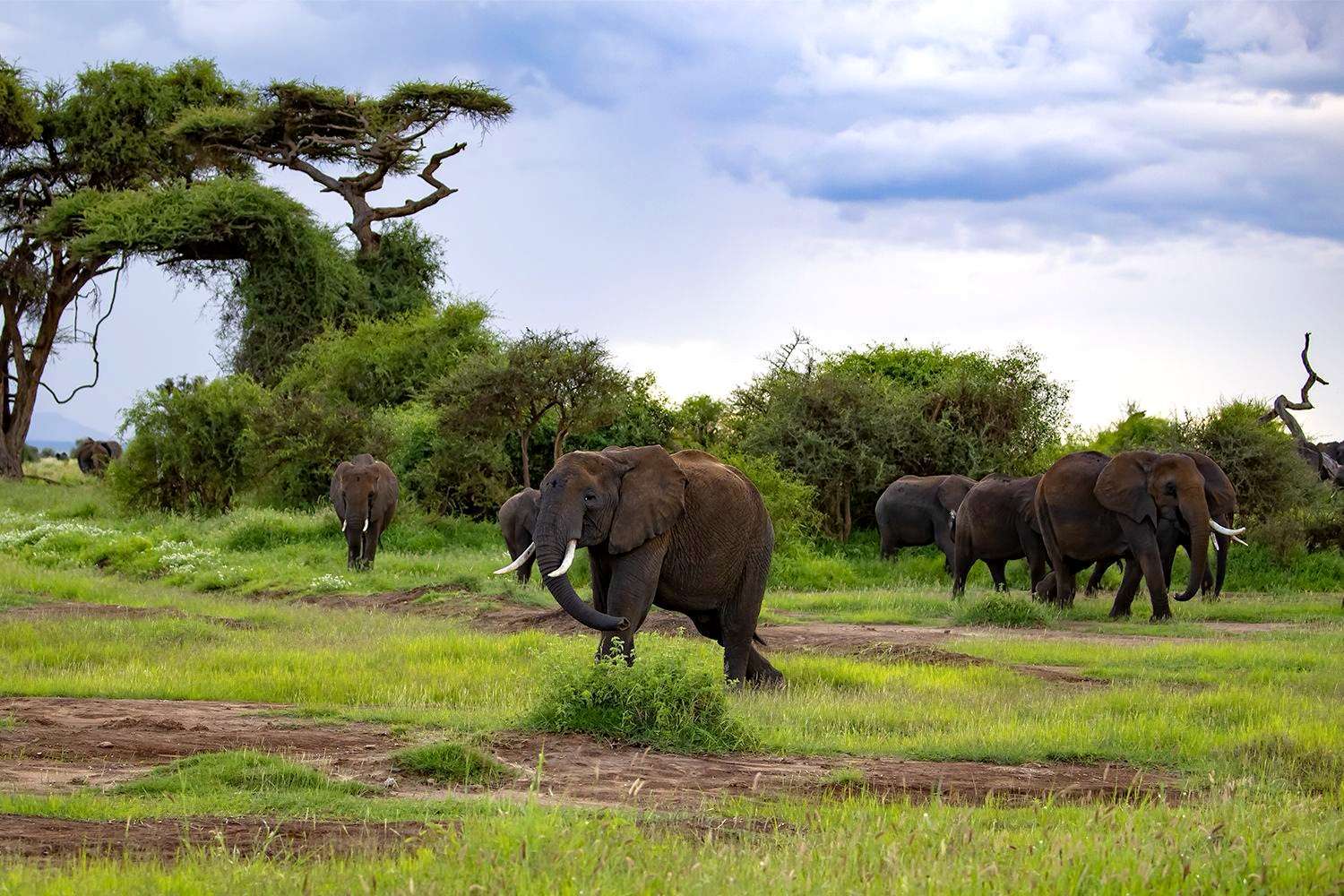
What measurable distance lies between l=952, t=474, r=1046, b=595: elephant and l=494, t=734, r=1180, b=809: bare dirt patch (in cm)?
1199

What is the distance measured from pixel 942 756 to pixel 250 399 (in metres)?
27.2

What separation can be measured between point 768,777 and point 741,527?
4147mm

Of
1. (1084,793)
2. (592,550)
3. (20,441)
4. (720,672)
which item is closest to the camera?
(1084,793)

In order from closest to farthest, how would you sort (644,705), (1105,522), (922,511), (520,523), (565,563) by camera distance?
(644,705) → (565,563) → (1105,522) → (520,523) → (922,511)

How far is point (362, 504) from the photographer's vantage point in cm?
2347

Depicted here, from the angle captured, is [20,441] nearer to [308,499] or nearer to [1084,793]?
[308,499]

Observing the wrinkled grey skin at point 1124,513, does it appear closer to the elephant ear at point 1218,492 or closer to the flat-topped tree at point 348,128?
the elephant ear at point 1218,492

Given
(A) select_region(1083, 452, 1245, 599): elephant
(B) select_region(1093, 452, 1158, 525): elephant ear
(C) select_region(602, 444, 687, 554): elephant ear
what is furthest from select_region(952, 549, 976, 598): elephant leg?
(C) select_region(602, 444, 687, 554): elephant ear

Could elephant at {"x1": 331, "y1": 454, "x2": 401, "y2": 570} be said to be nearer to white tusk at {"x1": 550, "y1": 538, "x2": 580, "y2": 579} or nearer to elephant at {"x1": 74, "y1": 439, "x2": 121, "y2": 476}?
white tusk at {"x1": 550, "y1": 538, "x2": 580, "y2": 579}

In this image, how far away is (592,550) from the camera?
12.2 m

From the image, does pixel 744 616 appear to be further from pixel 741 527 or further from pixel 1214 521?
pixel 1214 521

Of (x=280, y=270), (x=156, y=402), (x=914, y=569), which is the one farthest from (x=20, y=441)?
(x=914, y=569)

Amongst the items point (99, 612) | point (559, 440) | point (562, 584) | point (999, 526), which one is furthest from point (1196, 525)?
point (559, 440)

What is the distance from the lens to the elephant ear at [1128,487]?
19.1 m
